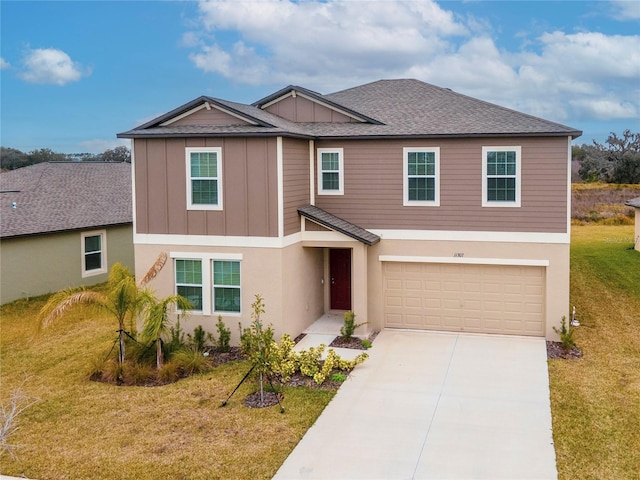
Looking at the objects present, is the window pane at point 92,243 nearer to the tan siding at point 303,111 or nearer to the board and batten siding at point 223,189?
the board and batten siding at point 223,189

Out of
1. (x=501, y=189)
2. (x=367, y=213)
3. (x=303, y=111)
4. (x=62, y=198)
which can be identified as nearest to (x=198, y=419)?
(x=367, y=213)

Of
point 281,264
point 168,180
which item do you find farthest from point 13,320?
point 281,264

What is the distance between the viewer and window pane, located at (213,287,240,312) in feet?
50.6

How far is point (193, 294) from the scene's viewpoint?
15672 millimetres

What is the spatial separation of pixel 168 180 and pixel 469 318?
8107 mm

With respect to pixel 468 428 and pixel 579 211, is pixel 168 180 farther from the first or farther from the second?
pixel 579 211

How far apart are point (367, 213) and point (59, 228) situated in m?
11.3

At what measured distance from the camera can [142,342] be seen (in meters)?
13.8

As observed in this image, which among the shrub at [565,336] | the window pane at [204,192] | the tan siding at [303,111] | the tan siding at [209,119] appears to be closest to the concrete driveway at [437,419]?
the shrub at [565,336]

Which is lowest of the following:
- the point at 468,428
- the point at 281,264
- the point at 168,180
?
the point at 468,428

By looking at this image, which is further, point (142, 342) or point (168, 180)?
point (168, 180)

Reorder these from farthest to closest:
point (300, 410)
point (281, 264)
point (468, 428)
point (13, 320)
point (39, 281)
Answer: point (39, 281), point (13, 320), point (281, 264), point (300, 410), point (468, 428)

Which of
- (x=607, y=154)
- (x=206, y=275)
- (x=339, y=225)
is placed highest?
(x=607, y=154)

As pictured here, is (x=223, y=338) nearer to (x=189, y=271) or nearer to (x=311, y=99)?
(x=189, y=271)
